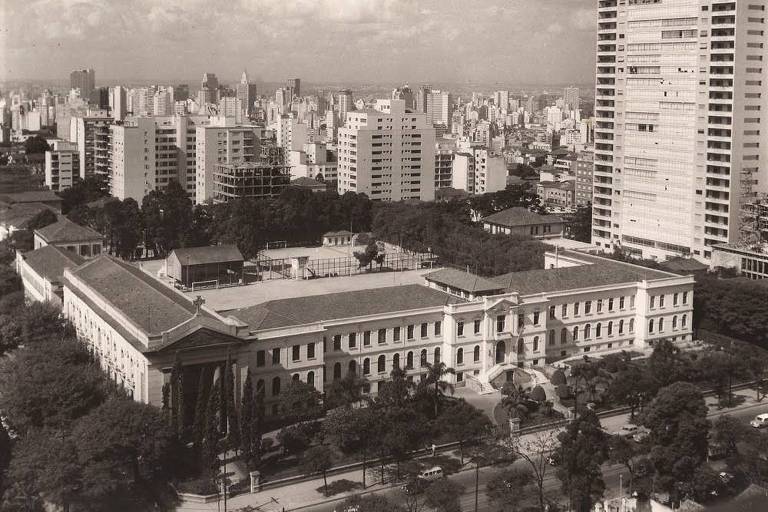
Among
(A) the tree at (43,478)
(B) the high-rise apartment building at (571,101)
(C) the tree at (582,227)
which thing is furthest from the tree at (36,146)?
(A) the tree at (43,478)

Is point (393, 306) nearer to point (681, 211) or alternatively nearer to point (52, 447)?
point (52, 447)

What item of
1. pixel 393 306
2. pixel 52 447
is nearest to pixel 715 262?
pixel 393 306

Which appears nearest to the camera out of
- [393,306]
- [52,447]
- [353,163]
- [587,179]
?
[52,447]

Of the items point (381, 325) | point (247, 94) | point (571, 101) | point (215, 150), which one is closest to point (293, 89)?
point (247, 94)

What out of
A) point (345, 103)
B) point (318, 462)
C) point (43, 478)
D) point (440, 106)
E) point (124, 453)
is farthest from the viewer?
point (440, 106)

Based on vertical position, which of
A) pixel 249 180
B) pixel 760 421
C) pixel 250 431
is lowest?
pixel 760 421

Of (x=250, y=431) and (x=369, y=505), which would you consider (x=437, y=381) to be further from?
(x=369, y=505)
